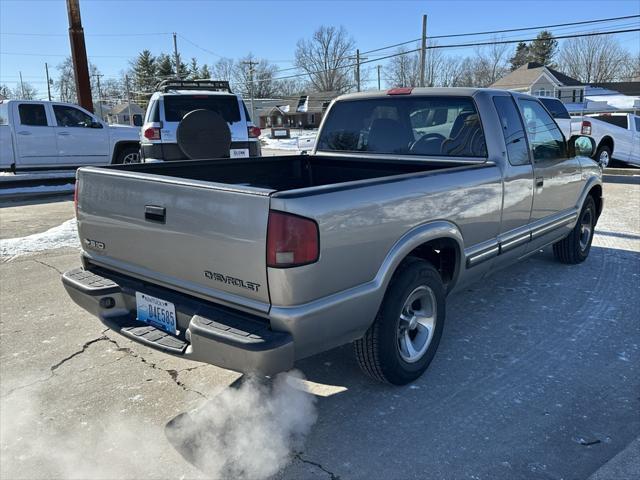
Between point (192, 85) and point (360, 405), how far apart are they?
10428 mm

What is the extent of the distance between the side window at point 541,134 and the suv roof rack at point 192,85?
8079mm

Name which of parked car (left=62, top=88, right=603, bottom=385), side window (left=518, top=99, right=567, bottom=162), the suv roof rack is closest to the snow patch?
parked car (left=62, top=88, right=603, bottom=385)

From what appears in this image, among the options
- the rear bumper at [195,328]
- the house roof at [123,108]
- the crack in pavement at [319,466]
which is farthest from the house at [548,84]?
the house roof at [123,108]

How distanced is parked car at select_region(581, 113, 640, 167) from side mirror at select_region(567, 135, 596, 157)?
34.3ft

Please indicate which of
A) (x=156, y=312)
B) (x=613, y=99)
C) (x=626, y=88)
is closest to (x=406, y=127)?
(x=156, y=312)

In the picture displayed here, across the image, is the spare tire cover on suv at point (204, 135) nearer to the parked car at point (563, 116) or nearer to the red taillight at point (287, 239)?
the red taillight at point (287, 239)

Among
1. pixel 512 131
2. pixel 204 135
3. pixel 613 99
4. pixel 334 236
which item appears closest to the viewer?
pixel 334 236

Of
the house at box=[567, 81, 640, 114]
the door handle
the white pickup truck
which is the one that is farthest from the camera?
the house at box=[567, 81, 640, 114]

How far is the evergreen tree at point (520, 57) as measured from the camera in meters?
84.6

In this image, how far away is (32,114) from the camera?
12.7 meters

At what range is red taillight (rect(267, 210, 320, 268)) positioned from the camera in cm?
243

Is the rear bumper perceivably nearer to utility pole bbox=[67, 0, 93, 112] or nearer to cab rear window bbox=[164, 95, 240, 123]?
cab rear window bbox=[164, 95, 240, 123]

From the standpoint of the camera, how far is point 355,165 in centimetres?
463

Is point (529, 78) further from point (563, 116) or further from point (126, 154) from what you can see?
point (126, 154)
